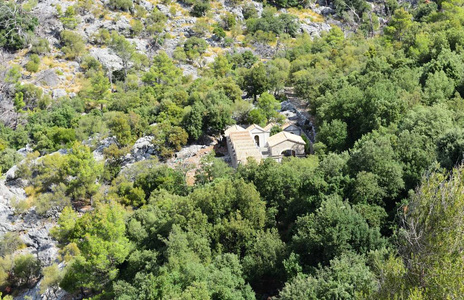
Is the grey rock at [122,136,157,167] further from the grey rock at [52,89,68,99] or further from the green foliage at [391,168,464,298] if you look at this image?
the green foliage at [391,168,464,298]

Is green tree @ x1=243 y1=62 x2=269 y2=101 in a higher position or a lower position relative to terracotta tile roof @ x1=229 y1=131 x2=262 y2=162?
lower

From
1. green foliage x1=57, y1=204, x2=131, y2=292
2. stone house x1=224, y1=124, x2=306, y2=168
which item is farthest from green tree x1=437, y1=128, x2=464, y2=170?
green foliage x1=57, y1=204, x2=131, y2=292

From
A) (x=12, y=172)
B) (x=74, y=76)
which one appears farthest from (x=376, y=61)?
(x=74, y=76)

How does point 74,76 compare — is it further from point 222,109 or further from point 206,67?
point 222,109

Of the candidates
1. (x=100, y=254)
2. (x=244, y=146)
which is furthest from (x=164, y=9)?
(x=100, y=254)

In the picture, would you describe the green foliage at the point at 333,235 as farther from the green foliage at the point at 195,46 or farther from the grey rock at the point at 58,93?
the green foliage at the point at 195,46

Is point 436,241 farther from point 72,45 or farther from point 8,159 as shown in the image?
point 72,45

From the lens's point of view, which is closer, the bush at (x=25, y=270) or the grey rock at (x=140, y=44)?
the bush at (x=25, y=270)

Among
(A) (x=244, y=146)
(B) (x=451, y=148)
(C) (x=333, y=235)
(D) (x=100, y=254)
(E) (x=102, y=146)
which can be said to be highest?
(B) (x=451, y=148)

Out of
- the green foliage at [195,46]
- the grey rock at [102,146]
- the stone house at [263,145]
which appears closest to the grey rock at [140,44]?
the green foliage at [195,46]
